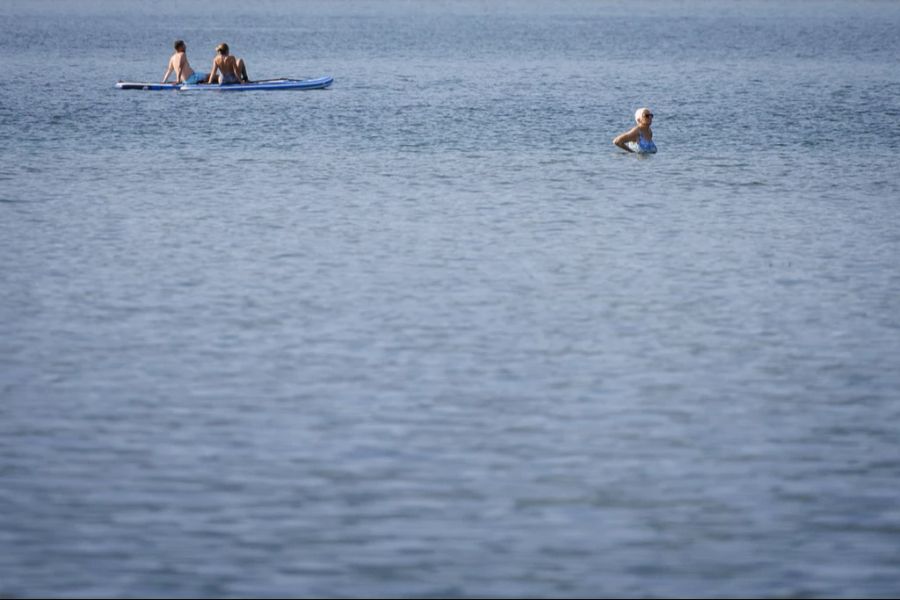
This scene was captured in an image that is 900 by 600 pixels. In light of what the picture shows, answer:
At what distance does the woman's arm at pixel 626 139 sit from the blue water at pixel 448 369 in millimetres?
581

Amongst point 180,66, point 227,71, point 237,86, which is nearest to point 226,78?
point 227,71

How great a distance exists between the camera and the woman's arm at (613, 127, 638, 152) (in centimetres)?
2598

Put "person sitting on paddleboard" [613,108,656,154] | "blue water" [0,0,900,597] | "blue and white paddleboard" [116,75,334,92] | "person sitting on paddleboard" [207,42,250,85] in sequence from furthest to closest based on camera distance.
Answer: "person sitting on paddleboard" [207,42,250,85] → "blue and white paddleboard" [116,75,334,92] → "person sitting on paddleboard" [613,108,656,154] → "blue water" [0,0,900,597]

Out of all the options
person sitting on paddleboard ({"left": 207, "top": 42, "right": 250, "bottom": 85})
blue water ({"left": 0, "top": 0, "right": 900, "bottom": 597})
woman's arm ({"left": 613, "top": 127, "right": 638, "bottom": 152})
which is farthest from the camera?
person sitting on paddleboard ({"left": 207, "top": 42, "right": 250, "bottom": 85})

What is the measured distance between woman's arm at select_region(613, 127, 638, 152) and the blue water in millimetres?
581

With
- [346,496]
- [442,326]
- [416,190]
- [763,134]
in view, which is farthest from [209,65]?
[346,496]

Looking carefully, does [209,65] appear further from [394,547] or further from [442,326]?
[394,547]

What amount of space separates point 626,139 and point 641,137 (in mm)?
342

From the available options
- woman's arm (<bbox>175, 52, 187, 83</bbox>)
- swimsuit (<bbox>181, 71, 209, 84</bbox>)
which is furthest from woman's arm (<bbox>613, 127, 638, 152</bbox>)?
woman's arm (<bbox>175, 52, 187, 83</bbox>)

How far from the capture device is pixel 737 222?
18.7 metres

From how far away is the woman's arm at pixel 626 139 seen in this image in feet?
85.3

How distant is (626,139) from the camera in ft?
86.4

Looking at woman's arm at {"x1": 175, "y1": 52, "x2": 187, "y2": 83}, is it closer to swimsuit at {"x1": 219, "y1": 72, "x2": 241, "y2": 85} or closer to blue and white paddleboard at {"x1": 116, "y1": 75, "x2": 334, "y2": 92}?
blue and white paddleboard at {"x1": 116, "y1": 75, "x2": 334, "y2": 92}

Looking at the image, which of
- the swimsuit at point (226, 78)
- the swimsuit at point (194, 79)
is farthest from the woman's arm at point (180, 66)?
the swimsuit at point (226, 78)
